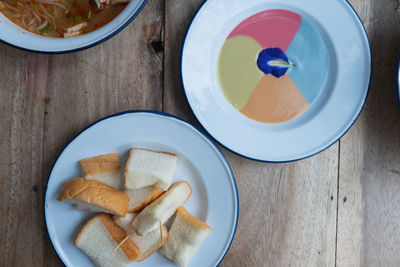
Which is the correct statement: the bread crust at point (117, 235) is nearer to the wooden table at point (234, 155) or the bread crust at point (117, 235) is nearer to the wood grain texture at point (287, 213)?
the wooden table at point (234, 155)

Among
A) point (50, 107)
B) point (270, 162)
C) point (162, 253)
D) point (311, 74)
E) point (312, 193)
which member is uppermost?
point (311, 74)

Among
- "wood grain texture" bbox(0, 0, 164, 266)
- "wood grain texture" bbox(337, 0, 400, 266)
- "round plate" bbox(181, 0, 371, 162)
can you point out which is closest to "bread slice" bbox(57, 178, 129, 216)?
"wood grain texture" bbox(0, 0, 164, 266)

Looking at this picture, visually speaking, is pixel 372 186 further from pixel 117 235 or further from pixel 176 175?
pixel 117 235

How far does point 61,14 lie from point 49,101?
0.92ft

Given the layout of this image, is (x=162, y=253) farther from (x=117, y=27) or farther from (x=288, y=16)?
(x=288, y=16)

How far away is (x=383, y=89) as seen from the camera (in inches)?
46.8

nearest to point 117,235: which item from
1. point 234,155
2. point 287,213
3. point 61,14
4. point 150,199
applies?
point 150,199

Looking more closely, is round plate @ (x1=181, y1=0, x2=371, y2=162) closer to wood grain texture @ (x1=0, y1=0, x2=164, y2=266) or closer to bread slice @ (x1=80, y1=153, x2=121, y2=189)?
wood grain texture @ (x1=0, y1=0, x2=164, y2=266)

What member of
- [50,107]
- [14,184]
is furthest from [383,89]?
[14,184]

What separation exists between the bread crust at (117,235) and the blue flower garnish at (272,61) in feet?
2.28

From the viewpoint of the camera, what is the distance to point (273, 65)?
3.78ft

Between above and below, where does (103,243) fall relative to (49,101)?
below

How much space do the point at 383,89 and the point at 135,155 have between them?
0.85 metres

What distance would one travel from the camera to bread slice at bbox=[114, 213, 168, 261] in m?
1.11
